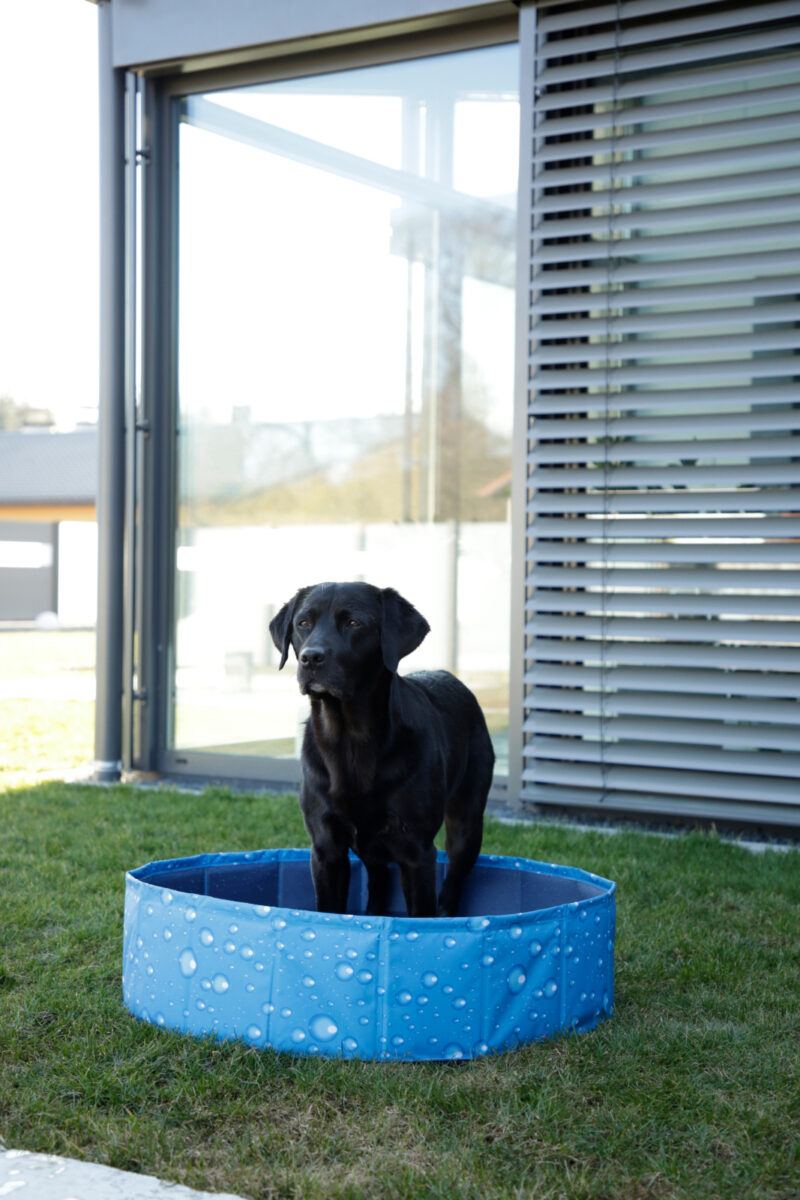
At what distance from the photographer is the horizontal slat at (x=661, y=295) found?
5328 mm

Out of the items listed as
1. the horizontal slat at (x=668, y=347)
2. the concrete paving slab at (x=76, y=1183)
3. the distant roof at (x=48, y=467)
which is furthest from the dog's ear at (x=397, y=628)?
the distant roof at (x=48, y=467)

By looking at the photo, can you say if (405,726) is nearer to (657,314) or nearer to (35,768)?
(657,314)

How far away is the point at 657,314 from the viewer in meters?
5.62

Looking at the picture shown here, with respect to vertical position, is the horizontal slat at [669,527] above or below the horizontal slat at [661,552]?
above

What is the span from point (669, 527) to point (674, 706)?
0.77m

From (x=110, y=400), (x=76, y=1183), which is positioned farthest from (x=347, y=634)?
(x=110, y=400)

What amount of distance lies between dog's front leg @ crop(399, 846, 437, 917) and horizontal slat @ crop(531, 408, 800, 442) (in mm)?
2938

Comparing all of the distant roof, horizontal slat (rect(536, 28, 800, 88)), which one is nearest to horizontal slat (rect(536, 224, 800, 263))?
horizontal slat (rect(536, 28, 800, 88))

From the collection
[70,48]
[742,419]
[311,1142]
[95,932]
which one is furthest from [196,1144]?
[70,48]

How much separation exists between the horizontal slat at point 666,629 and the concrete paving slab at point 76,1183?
3.79m

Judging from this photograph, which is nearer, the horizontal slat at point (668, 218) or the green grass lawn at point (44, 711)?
the horizontal slat at point (668, 218)

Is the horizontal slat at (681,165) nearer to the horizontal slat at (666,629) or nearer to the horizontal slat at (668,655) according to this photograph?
the horizontal slat at (666,629)

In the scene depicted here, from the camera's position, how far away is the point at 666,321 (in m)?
5.54

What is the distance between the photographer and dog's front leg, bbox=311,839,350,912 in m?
3.16
